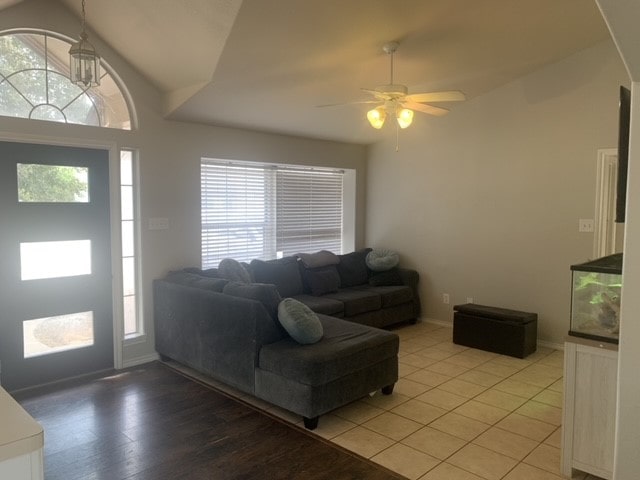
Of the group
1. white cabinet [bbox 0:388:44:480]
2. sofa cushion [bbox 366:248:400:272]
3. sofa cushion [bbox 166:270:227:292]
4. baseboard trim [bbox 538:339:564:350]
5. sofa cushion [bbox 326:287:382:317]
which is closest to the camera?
white cabinet [bbox 0:388:44:480]

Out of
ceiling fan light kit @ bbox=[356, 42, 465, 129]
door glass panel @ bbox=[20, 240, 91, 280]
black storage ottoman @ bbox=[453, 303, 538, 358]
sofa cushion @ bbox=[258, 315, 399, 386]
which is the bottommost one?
black storage ottoman @ bbox=[453, 303, 538, 358]

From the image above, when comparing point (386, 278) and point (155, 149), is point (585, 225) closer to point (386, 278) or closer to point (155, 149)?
point (386, 278)

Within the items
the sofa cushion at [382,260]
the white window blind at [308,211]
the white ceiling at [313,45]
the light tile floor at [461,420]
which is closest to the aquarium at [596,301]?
the light tile floor at [461,420]

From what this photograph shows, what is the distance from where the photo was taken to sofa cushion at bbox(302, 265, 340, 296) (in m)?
5.48

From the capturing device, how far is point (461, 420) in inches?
133

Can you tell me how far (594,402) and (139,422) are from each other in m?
2.88

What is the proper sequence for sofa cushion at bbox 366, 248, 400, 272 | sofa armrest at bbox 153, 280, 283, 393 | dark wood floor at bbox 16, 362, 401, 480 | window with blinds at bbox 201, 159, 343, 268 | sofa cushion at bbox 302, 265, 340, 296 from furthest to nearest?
sofa cushion at bbox 366, 248, 400, 272
sofa cushion at bbox 302, 265, 340, 296
window with blinds at bbox 201, 159, 343, 268
sofa armrest at bbox 153, 280, 283, 393
dark wood floor at bbox 16, 362, 401, 480

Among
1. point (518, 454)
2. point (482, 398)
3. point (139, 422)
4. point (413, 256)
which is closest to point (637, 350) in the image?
point (518, 454)

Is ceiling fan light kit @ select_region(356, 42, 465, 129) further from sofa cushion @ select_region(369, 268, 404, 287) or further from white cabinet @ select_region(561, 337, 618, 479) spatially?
sofa cushion @ select_region(369, 268, 404, 287)

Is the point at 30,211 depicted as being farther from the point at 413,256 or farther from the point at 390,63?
the point at 413,256

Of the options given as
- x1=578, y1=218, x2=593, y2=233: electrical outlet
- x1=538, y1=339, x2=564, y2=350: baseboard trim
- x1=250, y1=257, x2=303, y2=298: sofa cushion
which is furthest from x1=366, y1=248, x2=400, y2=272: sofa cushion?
x1=578, y1=218, x2=593, y2=233: electrical outlet

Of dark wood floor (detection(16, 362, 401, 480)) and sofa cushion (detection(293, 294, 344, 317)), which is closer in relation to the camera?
dark wood floor (detection(16, 362, 401, 480))

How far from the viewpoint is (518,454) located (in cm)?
294

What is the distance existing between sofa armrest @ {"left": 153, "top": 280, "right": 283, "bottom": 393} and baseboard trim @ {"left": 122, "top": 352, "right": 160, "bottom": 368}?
0.38 feet
